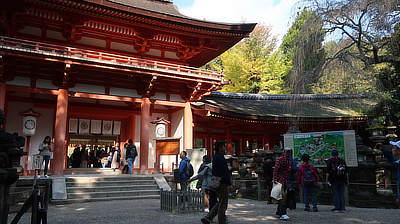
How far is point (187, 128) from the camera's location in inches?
596

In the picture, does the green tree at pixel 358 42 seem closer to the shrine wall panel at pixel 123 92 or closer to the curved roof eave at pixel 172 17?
the curved roof eave at pixel 172 17

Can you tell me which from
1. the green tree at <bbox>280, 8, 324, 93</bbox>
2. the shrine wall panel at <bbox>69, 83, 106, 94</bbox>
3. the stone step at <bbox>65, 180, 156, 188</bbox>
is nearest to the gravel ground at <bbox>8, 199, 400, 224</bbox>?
the stone step at <bbox>65, 180, 156, 188</bbox>

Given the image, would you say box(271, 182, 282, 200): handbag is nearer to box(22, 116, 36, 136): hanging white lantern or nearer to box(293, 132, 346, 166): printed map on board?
box(293, 132, 346, 166): printed map on board

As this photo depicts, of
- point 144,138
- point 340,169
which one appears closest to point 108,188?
point 144,138

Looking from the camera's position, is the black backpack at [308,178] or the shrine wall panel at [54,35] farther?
the shrine wall panel at [54,35]

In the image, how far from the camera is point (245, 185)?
1252 cm

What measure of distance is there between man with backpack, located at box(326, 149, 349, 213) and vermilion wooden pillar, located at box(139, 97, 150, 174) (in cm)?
886

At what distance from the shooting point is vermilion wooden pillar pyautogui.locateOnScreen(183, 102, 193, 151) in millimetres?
14961

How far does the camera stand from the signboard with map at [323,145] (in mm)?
9981

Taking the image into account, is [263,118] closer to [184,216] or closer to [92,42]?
[92,42]

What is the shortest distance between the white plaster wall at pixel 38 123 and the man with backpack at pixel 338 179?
43.0ft

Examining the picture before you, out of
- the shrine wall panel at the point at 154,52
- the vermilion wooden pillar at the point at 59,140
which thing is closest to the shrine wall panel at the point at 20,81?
the vermilion wooden pillar at the point at 59,140

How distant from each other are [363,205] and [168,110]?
36.3 ft

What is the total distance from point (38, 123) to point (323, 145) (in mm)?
13415
